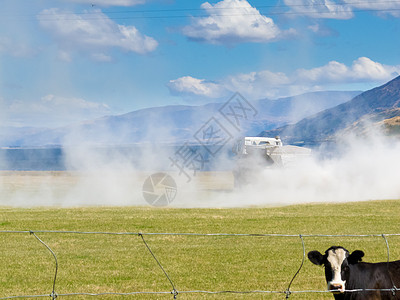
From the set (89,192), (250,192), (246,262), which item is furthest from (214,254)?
(89,192)

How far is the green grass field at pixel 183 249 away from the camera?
502 inches

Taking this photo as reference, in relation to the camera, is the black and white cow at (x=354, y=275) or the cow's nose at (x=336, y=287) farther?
the black and white cow at (x=354, y=275)

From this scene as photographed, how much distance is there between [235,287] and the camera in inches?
490

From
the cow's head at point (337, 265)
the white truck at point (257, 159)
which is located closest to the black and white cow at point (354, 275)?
the cow's head at point (337, 265)

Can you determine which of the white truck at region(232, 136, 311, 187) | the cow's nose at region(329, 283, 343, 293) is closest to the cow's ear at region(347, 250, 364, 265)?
the cow's nose at region(329, 283, 343, 293)

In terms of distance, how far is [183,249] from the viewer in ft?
55.9

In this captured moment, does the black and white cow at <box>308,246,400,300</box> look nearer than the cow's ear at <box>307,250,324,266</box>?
Yes

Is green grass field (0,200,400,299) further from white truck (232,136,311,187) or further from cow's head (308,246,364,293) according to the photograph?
white truck (232,136,311,187)

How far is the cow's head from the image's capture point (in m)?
8.40

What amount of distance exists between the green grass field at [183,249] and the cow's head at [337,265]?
2.88 meters

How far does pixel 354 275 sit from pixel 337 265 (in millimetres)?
488

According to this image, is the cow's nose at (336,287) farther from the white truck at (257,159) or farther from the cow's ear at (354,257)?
the white truck at (257,159)

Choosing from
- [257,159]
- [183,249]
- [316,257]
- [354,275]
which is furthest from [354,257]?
[257,159]

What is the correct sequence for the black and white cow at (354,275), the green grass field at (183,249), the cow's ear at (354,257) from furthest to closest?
the green grass field at (183,249)
the cow's ear at (354,257)
the black and white cow at (354,275)
